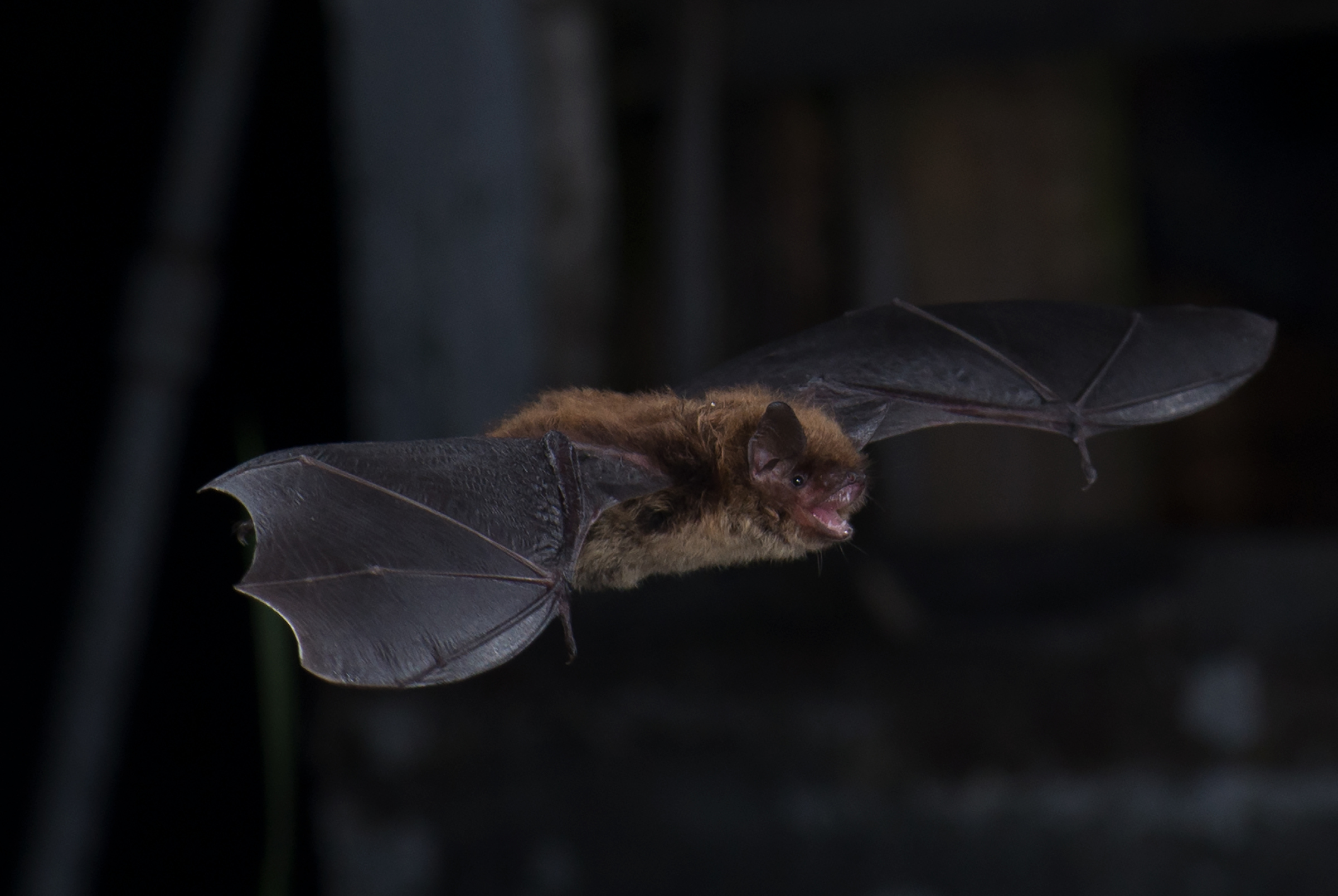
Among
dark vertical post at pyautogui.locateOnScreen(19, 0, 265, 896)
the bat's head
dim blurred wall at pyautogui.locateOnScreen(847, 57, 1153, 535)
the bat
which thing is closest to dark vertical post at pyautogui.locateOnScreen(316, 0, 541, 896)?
dark vertical post at pyautogui.locateOnScreen(19, 0, 265, 896)

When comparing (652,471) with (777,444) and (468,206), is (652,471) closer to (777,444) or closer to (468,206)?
(777,444)

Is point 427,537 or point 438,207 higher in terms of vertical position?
point 438,207

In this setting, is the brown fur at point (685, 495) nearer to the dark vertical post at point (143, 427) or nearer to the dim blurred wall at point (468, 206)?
the dark vertical post at point (143, 427)

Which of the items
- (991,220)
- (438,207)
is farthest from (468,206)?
(991,220)

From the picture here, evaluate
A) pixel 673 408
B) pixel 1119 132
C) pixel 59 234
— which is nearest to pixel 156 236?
pixel 59 234

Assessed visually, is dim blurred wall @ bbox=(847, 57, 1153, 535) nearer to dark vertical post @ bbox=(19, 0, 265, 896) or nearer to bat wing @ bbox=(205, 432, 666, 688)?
dark vertical post @ bbox=(19, 0, 265, 896)

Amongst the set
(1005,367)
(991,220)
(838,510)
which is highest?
(991,220)

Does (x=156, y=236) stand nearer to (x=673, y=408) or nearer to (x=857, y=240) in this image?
(x=673, y=408)

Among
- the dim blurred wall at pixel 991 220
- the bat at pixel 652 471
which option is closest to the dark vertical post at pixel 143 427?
the bat at pixel 652 471
